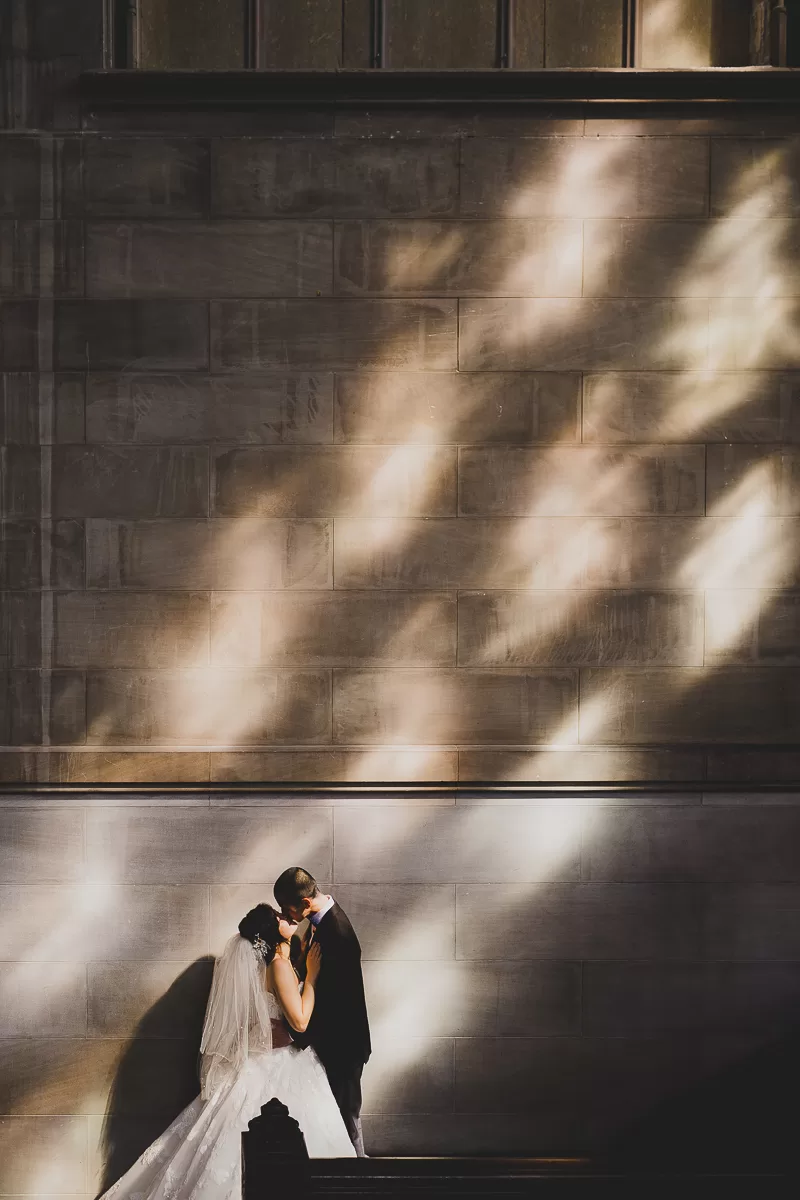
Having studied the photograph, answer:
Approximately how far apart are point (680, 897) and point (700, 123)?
6081mm

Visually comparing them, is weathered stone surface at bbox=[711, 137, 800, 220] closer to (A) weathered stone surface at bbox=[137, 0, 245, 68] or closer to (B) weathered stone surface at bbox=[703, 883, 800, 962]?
(A) weathered stone surface at bbox=[137, 0, 245, 68]

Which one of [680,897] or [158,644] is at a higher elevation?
[158,644]

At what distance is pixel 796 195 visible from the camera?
6.25 metres

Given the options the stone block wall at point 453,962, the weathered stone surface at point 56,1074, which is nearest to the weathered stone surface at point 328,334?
the stone block wall at point 453,962

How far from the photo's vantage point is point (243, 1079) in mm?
5227

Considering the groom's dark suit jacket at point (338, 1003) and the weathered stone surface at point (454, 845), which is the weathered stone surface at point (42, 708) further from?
the groom's dark suit jacket at point (338, 1003)

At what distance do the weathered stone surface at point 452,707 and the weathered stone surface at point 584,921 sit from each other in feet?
3.99

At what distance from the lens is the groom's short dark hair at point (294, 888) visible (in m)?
5.46

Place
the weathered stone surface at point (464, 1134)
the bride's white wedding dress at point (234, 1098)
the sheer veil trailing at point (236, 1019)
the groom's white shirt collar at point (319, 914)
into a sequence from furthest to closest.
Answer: the weathered stone surface at point (464, 1134), the groom's white shirt collar at point (319, 914), the sheer veil trailing at point (236, 1019), the bride's white wedding dress at point (234, 1098)

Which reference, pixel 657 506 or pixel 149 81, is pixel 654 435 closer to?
pixel 657 506

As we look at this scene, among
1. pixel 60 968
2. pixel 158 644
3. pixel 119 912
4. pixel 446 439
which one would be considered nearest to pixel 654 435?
pixel 446 439

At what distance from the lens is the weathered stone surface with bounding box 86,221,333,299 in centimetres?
622

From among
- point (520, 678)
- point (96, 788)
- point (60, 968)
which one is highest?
point (520, 678)

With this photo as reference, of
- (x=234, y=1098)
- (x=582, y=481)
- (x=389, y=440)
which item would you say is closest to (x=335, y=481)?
(x=389, y=440)
